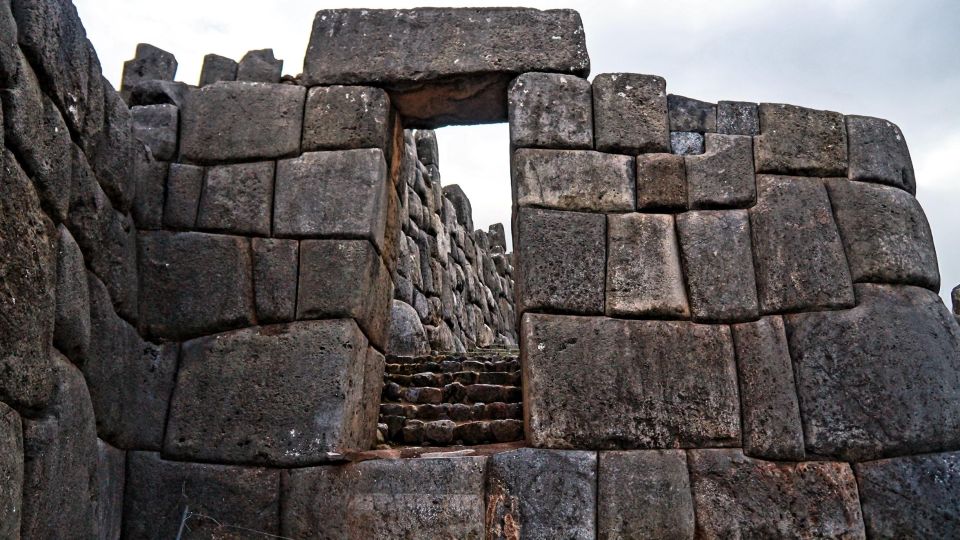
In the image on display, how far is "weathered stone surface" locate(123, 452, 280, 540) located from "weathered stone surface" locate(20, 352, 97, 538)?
0.51 m

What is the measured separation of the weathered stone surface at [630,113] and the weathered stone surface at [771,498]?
1.82m

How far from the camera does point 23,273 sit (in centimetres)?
295

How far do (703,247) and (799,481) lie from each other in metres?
1.33

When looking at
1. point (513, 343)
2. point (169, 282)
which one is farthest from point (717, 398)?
point (513, 343)

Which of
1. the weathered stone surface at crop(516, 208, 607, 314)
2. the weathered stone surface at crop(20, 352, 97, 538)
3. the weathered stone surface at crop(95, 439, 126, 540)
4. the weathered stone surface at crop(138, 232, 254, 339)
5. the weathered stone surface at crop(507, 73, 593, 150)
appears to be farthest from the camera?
the weathered stone surface at crop(507, 73, 593, 150)

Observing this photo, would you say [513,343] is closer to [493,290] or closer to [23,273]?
[493,290]

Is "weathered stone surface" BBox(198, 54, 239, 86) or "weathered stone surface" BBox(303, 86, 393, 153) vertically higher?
"weathered stone surface" BBox(198, 54, 239, 86)

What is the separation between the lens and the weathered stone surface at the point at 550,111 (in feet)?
15.8

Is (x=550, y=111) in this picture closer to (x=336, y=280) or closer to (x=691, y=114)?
(x=691, y=114)

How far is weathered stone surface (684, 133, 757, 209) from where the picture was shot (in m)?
4.70

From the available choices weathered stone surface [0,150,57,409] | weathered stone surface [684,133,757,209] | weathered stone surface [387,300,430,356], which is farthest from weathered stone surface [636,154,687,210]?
weathered stone surface [387,300,430,356]

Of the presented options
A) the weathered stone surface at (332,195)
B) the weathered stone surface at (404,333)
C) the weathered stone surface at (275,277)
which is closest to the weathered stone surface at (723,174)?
the weathered stone surface at (332,195)

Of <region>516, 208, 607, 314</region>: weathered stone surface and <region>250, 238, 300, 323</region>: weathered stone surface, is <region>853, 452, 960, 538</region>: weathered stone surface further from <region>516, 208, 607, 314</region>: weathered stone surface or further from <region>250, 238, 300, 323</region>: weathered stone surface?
<region>250, 238, 300, 323</region>: weathered stone surface

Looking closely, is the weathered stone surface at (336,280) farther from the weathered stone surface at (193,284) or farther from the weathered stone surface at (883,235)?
the weathered stone surface at (883,235)
